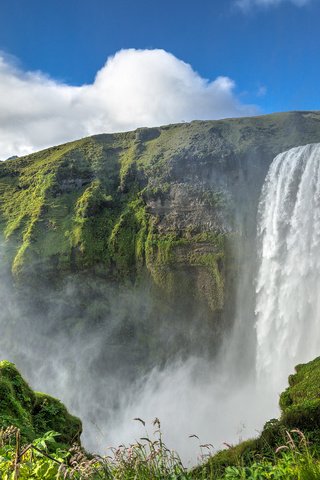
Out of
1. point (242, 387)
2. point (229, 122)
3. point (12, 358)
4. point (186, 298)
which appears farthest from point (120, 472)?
point (229, 122)

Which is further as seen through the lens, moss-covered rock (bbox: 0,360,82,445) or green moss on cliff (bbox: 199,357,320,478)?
moss-covered rock (bbox: 0,360,82,445)

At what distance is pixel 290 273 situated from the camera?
33562 millimetres

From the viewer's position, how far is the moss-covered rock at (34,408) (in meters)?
10.1

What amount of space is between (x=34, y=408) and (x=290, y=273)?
2618cm

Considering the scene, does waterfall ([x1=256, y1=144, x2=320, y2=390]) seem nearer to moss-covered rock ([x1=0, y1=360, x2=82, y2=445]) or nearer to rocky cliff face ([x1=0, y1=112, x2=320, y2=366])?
rocky cliff face ([x1=0, y1=112, x2=320, y2=366])

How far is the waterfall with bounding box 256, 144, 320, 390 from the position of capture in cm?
3119

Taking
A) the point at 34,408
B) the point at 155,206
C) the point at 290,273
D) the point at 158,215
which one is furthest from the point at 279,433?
the point at 155,206

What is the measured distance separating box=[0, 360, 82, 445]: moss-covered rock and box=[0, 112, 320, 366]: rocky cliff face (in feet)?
98.5

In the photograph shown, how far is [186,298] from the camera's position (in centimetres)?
4219

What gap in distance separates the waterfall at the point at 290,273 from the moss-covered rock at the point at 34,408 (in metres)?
22.7

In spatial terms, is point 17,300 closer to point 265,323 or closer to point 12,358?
point 12,358

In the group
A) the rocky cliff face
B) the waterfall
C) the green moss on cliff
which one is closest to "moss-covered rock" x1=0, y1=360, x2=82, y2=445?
the green moss on cliff

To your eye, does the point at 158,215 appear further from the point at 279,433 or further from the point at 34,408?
the point at 279,433

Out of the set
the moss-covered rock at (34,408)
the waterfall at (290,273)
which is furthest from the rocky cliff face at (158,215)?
the moss-covered rock at (34,408)
